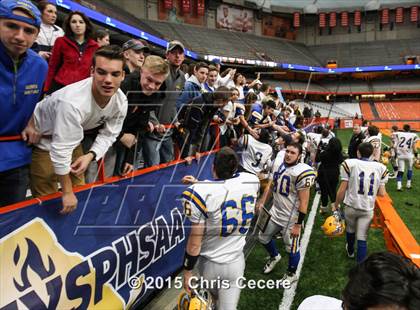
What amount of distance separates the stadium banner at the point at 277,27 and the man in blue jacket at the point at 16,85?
1861 inches

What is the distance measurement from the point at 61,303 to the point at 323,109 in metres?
41.2

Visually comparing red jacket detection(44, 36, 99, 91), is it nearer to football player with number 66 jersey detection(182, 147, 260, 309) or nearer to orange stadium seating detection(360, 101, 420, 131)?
football player with number 66 jersey detection(182, 147, 260, 309)

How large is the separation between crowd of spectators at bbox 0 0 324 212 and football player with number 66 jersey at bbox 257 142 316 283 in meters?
1.59

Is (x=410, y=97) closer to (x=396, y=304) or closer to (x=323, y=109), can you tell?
(x=323, y=109)

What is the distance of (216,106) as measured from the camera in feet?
18.3

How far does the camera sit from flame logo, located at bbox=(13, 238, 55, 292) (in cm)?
231

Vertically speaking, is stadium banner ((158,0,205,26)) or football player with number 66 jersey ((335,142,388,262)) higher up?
stadium banner ((158,0,205,26))

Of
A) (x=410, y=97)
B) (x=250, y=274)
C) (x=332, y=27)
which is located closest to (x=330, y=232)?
(x=250, y=274)

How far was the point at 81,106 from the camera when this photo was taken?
2457 millimetres

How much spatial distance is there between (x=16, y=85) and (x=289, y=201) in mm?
4002

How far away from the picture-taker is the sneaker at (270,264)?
4.96 metres

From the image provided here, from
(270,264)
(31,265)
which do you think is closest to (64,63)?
(31,265)

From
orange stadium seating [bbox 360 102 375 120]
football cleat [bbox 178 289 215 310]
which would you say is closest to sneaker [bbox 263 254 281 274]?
football cleat [bbox 178 289 215 310]

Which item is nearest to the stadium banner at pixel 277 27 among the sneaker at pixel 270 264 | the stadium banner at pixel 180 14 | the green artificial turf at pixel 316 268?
the stadium banner at pixel 180 14
